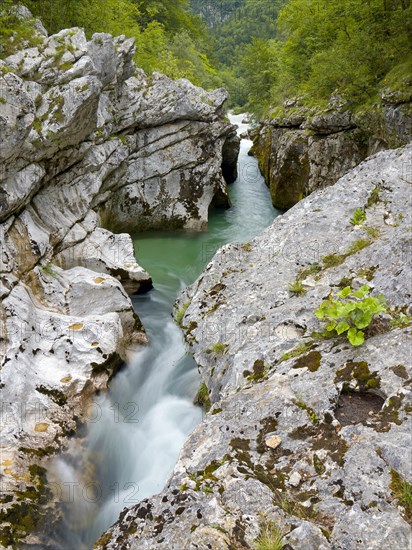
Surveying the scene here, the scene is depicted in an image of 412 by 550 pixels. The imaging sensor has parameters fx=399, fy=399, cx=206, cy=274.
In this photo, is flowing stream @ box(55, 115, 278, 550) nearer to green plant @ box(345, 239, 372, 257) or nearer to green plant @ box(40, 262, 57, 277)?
green plant @ box(40, 262, 57, 277)

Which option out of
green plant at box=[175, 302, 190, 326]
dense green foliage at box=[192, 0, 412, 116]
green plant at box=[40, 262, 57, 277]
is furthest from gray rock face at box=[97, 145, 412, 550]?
dense green foliage at box=[192, 0, 412, 116]

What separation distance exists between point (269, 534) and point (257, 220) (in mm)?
17221

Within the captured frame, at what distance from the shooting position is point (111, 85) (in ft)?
48.6

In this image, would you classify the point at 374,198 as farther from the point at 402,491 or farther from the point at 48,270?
the point at 48,270

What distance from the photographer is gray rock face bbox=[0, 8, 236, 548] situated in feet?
23.3

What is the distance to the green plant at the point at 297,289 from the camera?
6.80 metres

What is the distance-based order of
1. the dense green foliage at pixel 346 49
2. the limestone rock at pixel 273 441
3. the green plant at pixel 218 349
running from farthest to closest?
the dense green foliage at pixel 346 49
the green plant at pixel 218 349
the limestone rock at pixel 273 441

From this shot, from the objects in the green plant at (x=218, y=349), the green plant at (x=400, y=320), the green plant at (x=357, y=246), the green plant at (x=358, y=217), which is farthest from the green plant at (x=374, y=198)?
the green plant at (x=218, y=349)

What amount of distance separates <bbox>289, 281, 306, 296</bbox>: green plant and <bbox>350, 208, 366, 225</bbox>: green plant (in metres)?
2.17

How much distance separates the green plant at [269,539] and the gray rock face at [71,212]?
164 inches

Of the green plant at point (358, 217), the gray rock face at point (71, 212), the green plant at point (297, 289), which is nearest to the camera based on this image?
the green plant at point (297, 289)

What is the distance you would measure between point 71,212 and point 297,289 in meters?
8.86

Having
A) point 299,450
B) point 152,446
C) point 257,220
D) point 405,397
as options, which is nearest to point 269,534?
point 299,450

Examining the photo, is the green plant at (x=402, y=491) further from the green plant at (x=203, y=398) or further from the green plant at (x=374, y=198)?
the green plant at (x=374, y=198)
